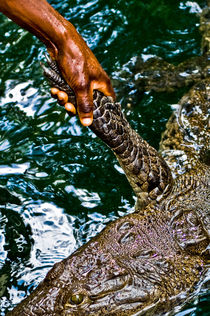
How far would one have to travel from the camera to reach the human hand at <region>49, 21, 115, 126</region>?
3.12 metres

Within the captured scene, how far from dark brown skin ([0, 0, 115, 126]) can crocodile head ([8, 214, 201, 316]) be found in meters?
0.93

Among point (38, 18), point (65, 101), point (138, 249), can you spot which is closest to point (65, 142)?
point (65, 101)

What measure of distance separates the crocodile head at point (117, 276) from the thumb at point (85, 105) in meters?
0.87

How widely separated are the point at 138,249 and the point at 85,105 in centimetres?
112

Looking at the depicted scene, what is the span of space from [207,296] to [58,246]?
129 cm

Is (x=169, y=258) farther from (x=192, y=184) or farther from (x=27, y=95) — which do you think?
(x=27, y=95)

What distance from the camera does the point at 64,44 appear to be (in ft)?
10.2

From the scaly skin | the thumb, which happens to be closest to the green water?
the scaly skin

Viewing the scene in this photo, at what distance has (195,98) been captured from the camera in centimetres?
510

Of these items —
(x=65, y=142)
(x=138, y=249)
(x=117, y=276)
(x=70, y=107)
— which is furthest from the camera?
(x=65, y=142)

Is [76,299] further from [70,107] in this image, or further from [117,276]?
[70,107]

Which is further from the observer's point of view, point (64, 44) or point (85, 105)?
point (85, 105)

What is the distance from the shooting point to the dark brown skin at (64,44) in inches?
115

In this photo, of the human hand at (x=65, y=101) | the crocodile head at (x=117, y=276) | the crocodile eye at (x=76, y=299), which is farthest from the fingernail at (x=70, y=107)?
the crocodile eye at (x=76, y=299)
